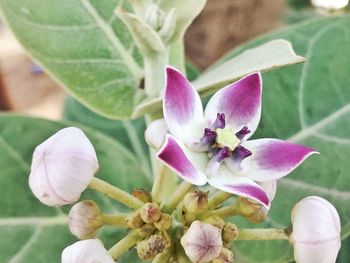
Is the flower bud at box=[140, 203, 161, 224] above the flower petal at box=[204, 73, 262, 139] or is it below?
below

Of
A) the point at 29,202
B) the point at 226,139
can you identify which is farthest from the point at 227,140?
the point at 29,202

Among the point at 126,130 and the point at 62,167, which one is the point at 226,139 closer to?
the point at 62,167

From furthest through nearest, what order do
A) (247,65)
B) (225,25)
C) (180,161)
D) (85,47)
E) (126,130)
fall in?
(225,25) → (126,130) → (85,47) → (247,65) → (180,161)

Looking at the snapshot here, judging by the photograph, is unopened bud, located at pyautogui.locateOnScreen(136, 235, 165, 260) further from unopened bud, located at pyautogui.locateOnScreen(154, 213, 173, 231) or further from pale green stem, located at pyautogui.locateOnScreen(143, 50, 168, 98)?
pale green stem, located at pyautogui.locateOnScreen(143, 50, 168, 98)

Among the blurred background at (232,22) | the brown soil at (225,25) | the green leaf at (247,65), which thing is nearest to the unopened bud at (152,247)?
the green leaf at (247,65)

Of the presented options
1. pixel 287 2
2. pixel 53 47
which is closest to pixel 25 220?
pixel 53 47

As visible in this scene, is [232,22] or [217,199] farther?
[232,22]

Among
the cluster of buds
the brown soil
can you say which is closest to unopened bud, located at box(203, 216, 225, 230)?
the cluster of buds
